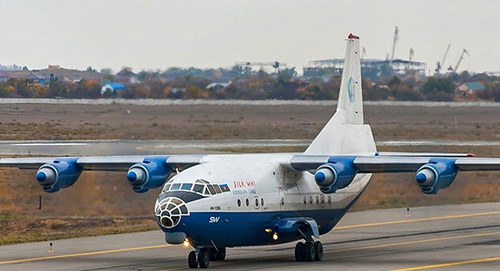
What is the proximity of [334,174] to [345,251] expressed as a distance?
160 inches

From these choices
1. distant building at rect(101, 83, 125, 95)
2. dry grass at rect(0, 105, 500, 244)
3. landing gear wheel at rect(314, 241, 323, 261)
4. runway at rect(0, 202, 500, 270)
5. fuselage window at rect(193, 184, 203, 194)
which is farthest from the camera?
distant building at rect(101, 83, 125, 95)

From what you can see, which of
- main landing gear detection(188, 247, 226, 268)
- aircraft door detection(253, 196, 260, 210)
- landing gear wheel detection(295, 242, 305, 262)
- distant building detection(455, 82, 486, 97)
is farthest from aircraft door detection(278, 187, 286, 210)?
distant building detection(455, 82, 486, 97)

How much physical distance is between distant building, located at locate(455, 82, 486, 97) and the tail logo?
3414cm

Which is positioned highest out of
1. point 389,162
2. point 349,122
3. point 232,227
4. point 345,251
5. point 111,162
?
point 349,122

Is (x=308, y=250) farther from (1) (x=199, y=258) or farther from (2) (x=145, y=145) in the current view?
(2) (x=145, y=145)

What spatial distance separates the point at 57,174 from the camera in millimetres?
29047

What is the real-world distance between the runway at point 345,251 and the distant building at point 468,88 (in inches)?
1094

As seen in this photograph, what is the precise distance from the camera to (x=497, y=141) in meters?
64.0

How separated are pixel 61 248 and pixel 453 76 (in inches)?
1726

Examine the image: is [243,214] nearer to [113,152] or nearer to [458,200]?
[458,200]

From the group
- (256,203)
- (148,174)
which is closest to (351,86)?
(256,203)

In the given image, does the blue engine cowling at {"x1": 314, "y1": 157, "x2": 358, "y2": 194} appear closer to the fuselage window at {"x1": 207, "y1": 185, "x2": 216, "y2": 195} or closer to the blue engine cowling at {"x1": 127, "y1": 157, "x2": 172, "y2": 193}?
the fuselage window at {"x1": 207, "y1": 185, "x2": 216, "y2": 195}

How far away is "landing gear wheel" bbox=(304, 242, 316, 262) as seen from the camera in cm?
2745

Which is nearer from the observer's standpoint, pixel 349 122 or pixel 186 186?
pixel 186 186
